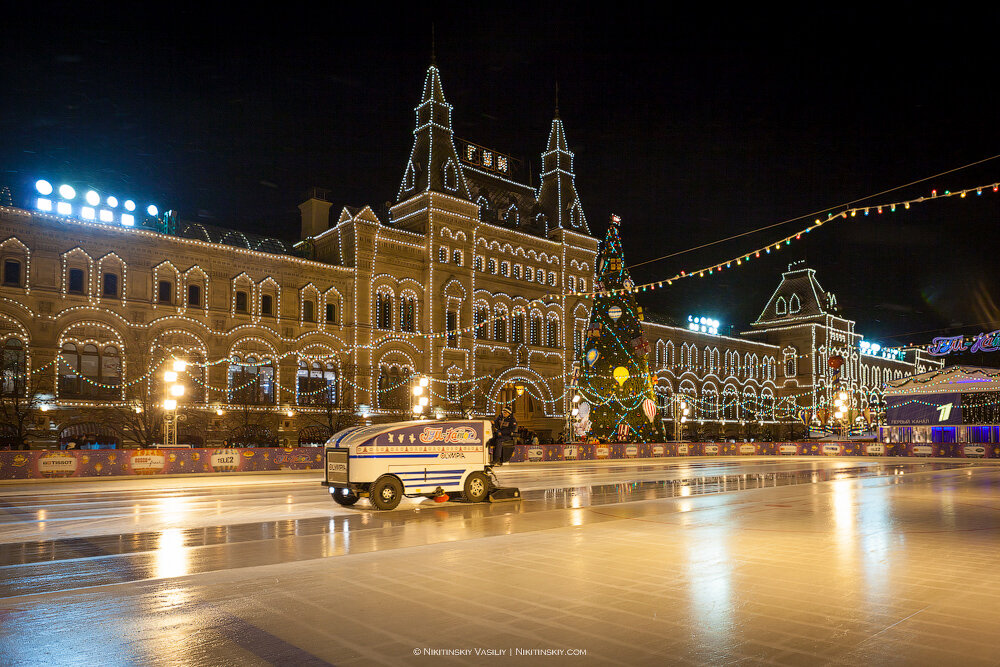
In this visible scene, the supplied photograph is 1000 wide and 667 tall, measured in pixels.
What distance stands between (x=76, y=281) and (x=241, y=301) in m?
8.53

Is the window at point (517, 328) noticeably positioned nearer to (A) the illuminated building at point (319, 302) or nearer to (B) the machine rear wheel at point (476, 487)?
(A) the illuminated building at point (319, 302)

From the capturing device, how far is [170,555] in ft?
36.4

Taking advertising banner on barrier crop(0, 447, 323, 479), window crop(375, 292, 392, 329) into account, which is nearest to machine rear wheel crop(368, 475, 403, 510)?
advertising banner on barrier crop(0, 447, 323, 479)

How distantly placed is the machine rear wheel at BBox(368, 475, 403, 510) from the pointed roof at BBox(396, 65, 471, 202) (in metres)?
36.1

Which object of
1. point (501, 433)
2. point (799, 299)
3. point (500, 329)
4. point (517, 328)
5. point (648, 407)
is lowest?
point (501, 433)

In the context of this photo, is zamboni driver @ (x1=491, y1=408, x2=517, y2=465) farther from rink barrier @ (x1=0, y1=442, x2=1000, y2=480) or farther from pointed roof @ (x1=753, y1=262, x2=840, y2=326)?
pointed roof @ (x1=753, y1=262, x2=840, y2=326)

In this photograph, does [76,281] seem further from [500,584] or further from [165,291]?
[500,584]

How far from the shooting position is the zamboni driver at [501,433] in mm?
18578

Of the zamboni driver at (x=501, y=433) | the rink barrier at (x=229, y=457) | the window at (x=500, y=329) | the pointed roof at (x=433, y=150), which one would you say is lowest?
the rink barrier at (x=229, y=457)

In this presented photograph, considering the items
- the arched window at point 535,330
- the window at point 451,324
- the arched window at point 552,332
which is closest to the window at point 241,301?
the window at point 451,324

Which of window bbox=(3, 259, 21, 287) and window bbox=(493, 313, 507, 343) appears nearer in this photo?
window bbox=(3, 259, 21, 287)

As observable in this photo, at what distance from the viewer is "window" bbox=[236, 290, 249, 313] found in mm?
42656

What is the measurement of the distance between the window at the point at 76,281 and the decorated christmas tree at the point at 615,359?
28532 mm

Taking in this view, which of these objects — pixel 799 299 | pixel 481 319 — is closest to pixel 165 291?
pixel 481 319
